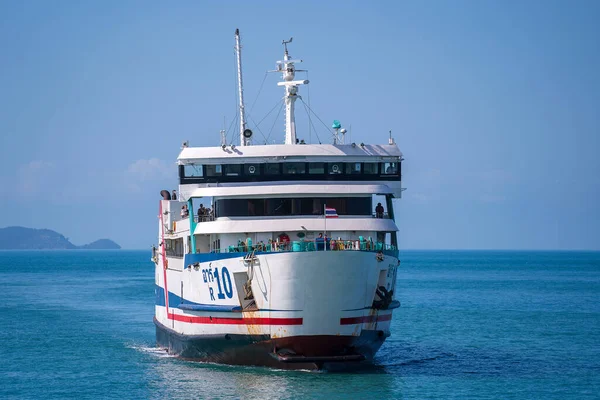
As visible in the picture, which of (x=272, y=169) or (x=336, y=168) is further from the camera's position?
(x=336, y=168)

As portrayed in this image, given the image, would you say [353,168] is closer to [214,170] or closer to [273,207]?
[273,207]

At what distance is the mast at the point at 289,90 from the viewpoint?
35.7 m

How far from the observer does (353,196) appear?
32.7 m

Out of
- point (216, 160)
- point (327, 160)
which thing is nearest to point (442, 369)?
point (327, 160)

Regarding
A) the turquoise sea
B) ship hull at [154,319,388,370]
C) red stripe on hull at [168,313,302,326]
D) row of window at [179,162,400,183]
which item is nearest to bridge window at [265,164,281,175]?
row of window at [179,162,400,183]

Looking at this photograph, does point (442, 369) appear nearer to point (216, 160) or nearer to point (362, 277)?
point (362, 277)

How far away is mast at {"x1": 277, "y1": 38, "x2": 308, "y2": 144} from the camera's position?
117ft

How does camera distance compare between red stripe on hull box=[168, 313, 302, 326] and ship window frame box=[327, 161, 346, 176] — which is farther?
ship window frame box=[327, 161, 346, 176]

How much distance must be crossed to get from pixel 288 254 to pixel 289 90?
8286 millimetres

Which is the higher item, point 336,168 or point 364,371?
point 336,168

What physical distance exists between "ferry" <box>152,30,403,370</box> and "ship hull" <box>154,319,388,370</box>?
42 millimetres

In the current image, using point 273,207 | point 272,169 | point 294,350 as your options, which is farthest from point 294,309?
point 272,169

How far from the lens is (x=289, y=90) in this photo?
117 feet

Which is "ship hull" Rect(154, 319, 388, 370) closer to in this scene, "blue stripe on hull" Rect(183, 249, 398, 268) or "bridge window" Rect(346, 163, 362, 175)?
"blue stripe on hull" Rect(183, 249, 398, 268)
